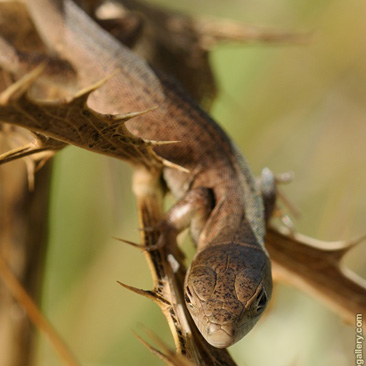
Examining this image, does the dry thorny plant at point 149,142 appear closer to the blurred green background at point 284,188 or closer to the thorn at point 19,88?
the thorn at point 19,88

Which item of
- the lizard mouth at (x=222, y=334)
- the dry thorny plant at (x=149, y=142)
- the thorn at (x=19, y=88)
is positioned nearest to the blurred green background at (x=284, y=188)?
the dry thorny plant at (x=149, y=142)

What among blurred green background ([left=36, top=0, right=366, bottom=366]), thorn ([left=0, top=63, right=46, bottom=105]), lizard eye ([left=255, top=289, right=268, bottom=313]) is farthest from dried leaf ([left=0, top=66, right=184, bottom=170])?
blurred green background ([left=36, top=0, right=366, bottom=366])

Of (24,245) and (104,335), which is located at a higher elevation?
(24,245)

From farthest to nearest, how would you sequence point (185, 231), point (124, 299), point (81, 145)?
1. point (124, 299)
2. point (185, 231)
3. point (81, 145)

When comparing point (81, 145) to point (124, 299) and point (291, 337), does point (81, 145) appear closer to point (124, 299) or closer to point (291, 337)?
point (291, 337)

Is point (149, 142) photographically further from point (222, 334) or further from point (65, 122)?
point (222, 334)

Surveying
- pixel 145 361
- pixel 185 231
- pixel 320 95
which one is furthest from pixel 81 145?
pixel 320 95
